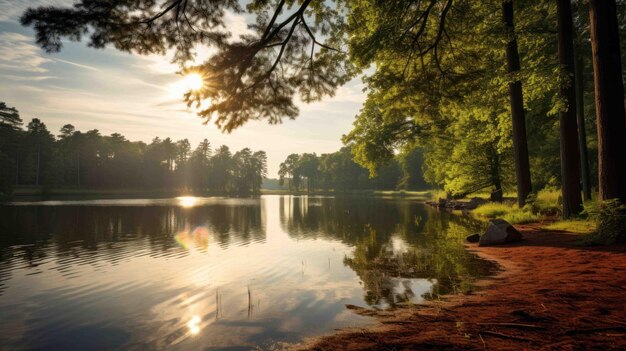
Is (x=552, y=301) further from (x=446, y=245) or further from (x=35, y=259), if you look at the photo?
(x=35, y=259)

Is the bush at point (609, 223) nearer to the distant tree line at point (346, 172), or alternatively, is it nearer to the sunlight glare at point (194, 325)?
the sunlight glare at point (194, 325)

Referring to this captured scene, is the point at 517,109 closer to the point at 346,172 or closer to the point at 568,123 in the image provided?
the point at 568,123

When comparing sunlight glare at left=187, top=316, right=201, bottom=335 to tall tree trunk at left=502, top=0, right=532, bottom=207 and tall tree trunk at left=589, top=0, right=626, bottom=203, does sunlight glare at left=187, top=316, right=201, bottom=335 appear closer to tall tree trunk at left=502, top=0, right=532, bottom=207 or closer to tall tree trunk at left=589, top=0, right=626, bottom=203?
tall tree trunk at left=589, top=0, right=626, bottom=203

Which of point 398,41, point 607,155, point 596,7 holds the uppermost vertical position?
point 596,7

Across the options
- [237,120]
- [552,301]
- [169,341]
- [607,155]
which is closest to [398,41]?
[237,120]

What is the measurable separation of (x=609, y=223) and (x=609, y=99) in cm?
375

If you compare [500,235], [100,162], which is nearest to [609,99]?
[500,235]

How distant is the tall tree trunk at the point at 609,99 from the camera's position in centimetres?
1024

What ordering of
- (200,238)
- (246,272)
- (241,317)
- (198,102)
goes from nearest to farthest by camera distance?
(241,317)
(198,102)
(246,272)
(200,238)

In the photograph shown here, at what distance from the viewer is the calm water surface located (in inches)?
245

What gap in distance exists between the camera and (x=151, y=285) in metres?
9.66

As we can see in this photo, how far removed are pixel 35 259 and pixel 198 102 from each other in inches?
383

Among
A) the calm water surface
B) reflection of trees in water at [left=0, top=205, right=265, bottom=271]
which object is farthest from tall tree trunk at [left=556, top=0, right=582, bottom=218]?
reflection of trees in water at [left=0, top=205, right=265, bottom=271]

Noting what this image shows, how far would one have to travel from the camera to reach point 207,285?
31.2 ft
